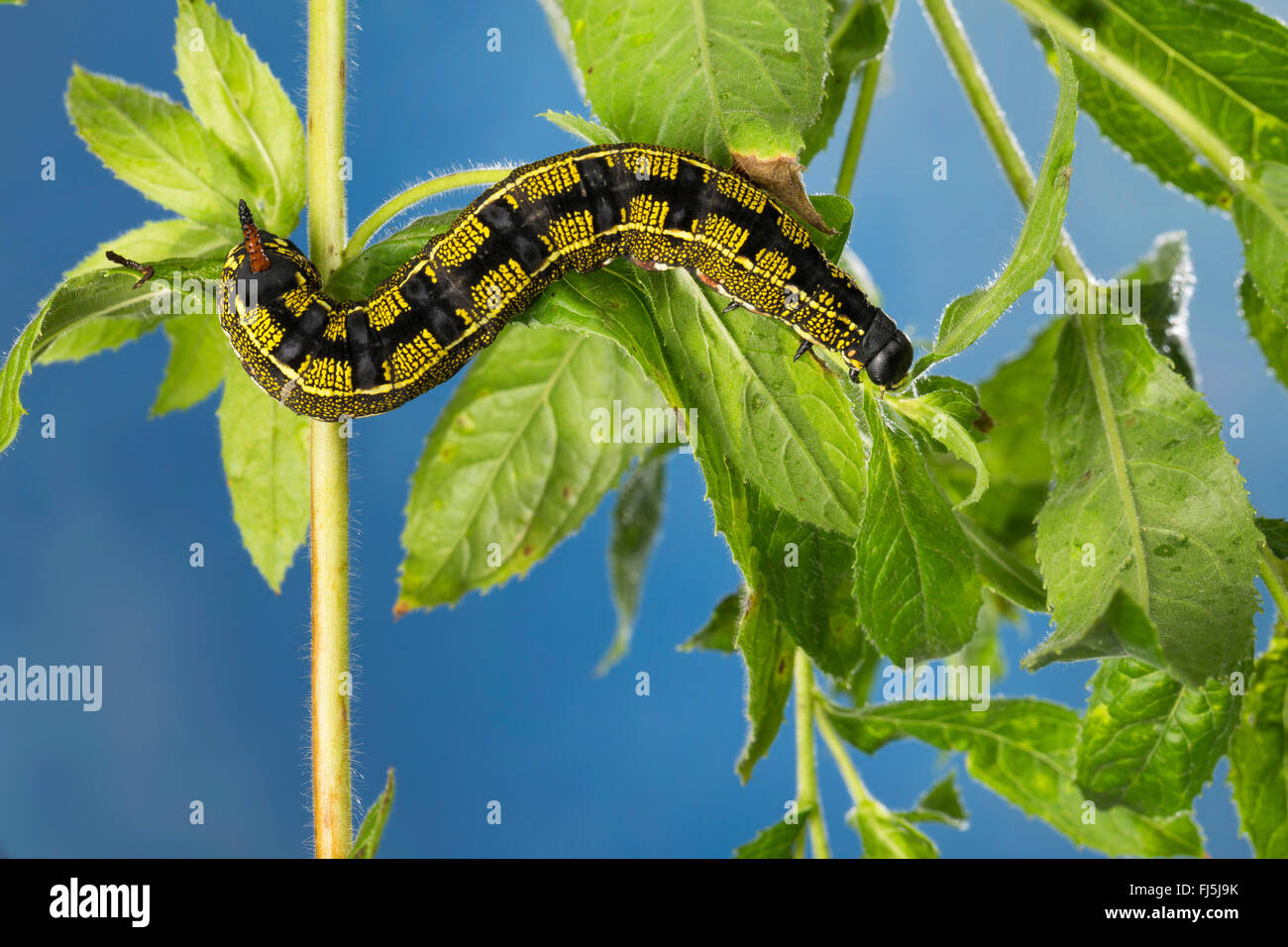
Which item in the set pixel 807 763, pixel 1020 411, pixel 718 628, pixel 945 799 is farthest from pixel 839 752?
pixel 1020 411

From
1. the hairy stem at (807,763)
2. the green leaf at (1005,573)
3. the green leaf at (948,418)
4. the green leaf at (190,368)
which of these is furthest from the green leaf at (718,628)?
the green leaf at (190,368)

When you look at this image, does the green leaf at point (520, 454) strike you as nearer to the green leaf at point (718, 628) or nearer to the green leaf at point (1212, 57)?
the green leaf at point (718, 628)

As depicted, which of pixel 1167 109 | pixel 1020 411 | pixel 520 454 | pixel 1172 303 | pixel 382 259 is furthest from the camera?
pixel 1020 411

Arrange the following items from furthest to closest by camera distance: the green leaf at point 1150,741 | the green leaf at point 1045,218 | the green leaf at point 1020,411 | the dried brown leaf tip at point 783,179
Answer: the green leaf at point 1020,411 < the green leaf at point 1150,741 < the dried brown leaf tip at point 783,179 < the green leaf at point 1045,218

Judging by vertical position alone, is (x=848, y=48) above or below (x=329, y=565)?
above

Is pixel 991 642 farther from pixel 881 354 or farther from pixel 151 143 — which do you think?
pixel 151 143

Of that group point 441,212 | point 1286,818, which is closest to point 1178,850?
point 1286,818
